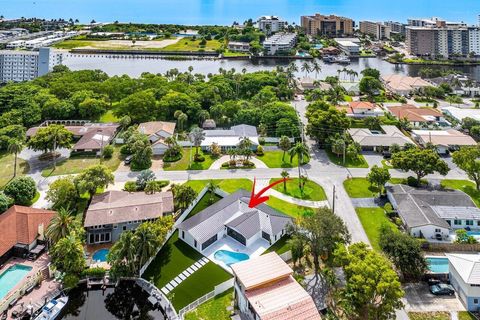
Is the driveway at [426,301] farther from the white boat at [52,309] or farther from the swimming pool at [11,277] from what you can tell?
the swimming pool at [11,277]

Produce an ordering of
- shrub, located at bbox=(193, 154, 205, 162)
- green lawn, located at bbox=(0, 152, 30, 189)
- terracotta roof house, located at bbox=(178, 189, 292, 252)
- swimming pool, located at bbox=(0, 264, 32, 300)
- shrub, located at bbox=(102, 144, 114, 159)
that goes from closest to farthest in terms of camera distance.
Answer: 1. swimming pool, located at bbox=(0, 264, 32, 300)
2. terracotta roof house, located at bbox=(178, 189, 292, 252)
3. green lawn, located at bbox=(0, 152, 30, 189)
4. shrub, located at bbox=(193, 154, 205, 162)
5. shrub, located at bbox=(102, 144, 114, 159)

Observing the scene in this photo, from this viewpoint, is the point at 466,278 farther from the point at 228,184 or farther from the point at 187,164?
the point at 187,164

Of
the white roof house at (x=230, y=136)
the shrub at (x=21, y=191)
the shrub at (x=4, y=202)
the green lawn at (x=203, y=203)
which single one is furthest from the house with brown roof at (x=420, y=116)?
the shrub at (x=4, y=202)

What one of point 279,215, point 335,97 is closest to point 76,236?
point 279,215

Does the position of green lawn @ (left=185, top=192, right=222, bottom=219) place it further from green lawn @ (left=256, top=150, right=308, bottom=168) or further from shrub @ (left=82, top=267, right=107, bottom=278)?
green lawn @ (left=256, top=150, right=308, bottom=168)

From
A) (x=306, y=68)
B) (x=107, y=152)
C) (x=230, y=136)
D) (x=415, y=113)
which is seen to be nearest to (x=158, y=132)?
(x=107, y=152)

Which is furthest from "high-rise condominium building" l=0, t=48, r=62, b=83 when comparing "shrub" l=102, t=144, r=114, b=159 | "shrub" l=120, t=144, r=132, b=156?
"shrub" l=120, t=144, r=132, b=156
